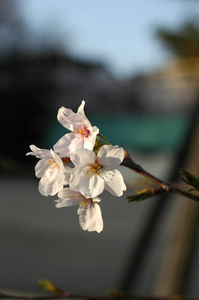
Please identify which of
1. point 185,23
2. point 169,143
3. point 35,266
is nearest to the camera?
point 35,266

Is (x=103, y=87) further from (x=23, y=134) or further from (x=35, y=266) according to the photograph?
(x=35, y=266)

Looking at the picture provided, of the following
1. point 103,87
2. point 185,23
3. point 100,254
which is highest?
point 185,23

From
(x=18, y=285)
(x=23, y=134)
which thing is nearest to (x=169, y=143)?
(x=23, y=134)

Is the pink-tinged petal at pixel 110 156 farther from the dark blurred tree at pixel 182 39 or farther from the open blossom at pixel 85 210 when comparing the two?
the dark blurred tree at pixel 182 39

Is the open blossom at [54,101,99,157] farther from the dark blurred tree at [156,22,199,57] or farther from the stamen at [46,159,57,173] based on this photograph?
the dark blurred tree at [156,22,199,57]

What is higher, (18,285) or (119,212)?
(119,212)

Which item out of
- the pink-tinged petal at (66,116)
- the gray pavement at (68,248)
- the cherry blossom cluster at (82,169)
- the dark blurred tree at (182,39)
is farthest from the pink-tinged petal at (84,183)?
the dark blurred tree at (182,39)
